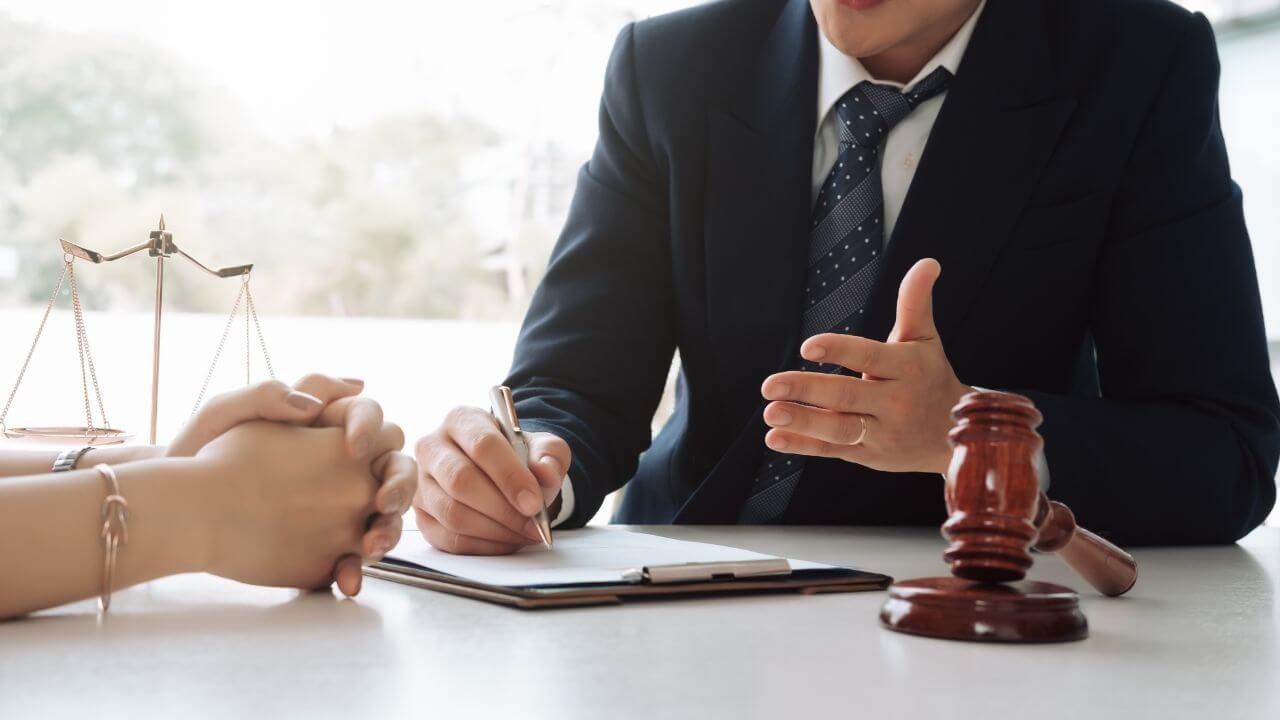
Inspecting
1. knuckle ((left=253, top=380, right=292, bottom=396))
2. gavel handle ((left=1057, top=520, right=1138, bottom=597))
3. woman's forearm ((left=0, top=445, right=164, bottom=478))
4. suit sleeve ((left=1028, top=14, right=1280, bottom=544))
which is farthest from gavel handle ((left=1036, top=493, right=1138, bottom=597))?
woman's forearm ((left=0, top=445, right=164, bottom=478))

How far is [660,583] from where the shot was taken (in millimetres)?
1021

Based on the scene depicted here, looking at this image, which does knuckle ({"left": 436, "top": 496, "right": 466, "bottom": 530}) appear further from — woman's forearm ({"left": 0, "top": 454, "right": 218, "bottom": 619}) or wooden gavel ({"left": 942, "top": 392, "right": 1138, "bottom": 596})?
wooden gavel ({"left": 942, "top": 392, "right": 1138, "bottom": 596})

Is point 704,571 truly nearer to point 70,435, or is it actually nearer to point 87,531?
point 87,531

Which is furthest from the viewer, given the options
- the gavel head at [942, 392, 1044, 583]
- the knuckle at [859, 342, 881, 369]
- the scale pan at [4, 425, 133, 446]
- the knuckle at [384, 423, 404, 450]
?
the knuckle at [859, 342, 881, 369]

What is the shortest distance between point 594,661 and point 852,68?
1.29 m

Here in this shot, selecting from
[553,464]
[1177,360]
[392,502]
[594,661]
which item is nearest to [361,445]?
[392,502]

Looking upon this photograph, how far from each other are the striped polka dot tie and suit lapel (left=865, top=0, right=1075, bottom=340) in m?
0.05

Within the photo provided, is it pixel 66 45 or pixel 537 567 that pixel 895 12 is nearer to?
pixel 537 567

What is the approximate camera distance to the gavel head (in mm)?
822

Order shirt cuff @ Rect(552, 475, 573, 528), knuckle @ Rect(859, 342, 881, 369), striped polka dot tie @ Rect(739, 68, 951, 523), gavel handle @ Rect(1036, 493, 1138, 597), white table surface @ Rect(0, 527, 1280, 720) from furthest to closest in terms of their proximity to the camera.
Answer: striped polka dot tie @ Rect(739, 68, 951, 523), shirt cuff @ Rect(552, 475, 573, 528), knuckle @ Rect(859, 342, 881, 369), gavel handle @ Rect(1036, 493, 1138, 597), white table surface @ Rect(0, 527, 1280, 720)

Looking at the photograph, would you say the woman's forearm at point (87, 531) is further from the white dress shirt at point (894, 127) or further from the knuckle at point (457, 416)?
the white dress shirt at point (894, 127)

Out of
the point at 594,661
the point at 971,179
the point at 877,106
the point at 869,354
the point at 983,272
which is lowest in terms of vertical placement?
the point at 594,661

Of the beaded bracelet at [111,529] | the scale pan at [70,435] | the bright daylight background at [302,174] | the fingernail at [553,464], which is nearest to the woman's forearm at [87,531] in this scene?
the beaded bracelet at [111,529]

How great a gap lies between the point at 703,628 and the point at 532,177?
19.3 feet
